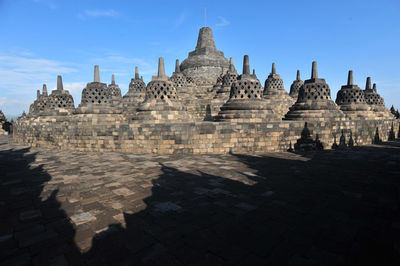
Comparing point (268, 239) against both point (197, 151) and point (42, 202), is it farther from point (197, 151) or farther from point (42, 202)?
point (197, 151)

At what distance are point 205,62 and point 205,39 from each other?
3525 mm

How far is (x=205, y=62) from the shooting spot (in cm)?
2505

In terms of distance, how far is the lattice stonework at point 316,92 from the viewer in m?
10.6

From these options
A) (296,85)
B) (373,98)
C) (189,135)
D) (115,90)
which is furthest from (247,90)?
(115,90)

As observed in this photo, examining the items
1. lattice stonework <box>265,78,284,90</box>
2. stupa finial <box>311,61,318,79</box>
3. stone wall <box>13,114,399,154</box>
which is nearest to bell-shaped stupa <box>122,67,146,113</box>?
stone wall <box>13,114,399,154</box>

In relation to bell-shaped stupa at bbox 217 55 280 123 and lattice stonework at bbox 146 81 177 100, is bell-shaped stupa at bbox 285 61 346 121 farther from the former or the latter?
lattice stonework at bbox 146 81 177 100

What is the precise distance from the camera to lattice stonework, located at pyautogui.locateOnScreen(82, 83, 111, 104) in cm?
1036

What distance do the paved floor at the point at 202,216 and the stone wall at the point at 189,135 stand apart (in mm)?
2456

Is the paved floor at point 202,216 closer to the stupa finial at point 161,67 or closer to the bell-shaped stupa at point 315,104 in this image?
the bell-shaped stupa at point 315,104

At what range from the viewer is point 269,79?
18438 mm

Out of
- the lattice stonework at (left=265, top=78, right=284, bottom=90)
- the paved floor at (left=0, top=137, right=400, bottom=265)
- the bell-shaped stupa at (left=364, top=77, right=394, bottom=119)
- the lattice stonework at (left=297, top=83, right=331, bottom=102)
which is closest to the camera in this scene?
the paved floor at (left=0, top=137, right=400, bottom=265)

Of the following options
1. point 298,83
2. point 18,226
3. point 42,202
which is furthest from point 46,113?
A: point 298,83

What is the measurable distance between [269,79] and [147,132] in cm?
1371

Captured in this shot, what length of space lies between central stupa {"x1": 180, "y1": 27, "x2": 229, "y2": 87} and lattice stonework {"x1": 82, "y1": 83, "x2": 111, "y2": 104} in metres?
14.7
